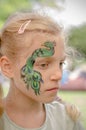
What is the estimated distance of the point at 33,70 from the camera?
1.26m

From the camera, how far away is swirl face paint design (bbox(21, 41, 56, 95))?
1.25m

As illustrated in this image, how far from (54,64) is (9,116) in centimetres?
25

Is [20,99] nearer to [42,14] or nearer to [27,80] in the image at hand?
[27,80]

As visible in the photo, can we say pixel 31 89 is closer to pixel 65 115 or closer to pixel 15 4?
pixel 65 115

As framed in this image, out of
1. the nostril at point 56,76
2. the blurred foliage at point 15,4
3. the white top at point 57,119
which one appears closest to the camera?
the nostril at point 56,76

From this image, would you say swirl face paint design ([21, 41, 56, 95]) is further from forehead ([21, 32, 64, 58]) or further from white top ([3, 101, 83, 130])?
white top ([3, 101, 83, 130])

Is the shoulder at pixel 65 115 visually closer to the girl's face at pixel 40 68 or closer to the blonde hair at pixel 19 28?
the girl's face at pixel 40 68

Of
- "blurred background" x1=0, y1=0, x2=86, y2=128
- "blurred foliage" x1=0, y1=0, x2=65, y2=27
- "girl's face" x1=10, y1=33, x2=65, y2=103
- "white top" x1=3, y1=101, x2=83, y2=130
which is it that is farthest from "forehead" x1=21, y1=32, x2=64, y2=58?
"blurred foliage" x1=0, y1=0, x2=65, y2=27

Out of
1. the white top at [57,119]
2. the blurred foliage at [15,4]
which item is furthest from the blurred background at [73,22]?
the white top at [57,119]

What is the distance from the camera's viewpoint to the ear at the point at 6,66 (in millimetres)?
1283

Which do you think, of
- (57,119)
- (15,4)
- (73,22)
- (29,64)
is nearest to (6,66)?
(29,64)

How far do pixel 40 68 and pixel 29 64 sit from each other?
4 centimetres

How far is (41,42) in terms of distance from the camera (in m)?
1.26

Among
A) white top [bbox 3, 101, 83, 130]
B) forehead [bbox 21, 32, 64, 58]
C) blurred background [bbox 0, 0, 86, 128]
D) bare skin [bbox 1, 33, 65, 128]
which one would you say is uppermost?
blurred background [bbox 0, 0, 86, 128]
